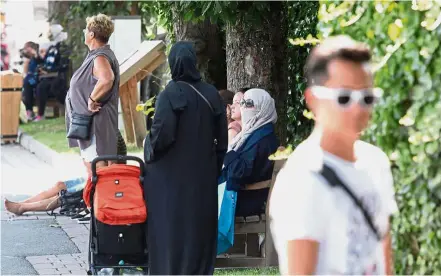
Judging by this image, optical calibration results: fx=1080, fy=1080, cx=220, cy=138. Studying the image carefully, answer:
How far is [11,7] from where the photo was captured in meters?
29.3

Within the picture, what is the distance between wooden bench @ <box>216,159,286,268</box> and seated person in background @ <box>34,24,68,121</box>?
13.7 meters

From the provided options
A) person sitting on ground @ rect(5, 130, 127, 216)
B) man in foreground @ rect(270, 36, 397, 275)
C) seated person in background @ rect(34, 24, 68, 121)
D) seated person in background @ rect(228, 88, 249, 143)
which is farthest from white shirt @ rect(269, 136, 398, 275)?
seated person in background @ rect(34, 24, 68, 121)

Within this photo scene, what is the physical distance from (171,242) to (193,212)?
0.24m

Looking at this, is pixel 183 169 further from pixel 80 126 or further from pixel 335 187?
pixel 335 187

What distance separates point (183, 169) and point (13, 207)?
4012 millimetres

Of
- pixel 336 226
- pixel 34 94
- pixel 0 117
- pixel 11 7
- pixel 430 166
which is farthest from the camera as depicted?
pixel 11 7

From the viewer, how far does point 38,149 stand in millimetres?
16641

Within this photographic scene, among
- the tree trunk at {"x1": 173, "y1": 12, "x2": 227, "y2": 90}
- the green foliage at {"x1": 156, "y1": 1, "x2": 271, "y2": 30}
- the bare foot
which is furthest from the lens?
the tree trunk at {"x1": 173, "y1": 12, "x2": 227, "y2": 90}

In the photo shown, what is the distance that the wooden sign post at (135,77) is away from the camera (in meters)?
14.3

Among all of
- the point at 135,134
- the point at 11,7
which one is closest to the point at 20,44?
the point at 11,7

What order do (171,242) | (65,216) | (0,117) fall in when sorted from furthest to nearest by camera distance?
(0,117) → (65,216) → (171,242)

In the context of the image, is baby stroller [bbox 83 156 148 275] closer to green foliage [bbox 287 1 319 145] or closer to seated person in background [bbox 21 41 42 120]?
green foliage [bbox 287 1 319 145]

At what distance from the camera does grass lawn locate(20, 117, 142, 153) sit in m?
15.9

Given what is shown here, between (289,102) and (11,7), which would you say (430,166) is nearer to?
(289,102)
